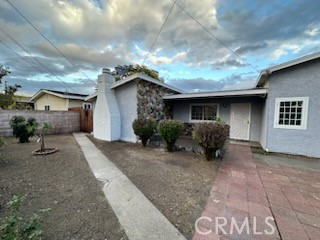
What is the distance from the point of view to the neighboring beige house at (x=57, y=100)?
1560cm

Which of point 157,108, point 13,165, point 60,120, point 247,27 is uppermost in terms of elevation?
point 247,27

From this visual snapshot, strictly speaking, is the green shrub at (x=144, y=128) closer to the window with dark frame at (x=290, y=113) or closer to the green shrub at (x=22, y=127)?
the green shrub at (x=22, y=127)

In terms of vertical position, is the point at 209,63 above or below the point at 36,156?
above

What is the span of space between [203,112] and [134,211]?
29.2ft

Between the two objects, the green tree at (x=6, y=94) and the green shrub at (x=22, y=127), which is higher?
the green tree at (x=6, y=94)

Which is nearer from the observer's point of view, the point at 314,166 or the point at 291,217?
the point at 291,217

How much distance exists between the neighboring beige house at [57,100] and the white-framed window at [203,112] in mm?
11853

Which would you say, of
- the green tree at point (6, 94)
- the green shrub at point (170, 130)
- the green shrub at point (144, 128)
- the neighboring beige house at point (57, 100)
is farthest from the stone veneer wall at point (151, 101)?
the green tree at point (6, 94)

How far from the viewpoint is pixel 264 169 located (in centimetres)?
488

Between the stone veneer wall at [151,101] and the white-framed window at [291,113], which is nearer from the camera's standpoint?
the white-framed window at [291,113]

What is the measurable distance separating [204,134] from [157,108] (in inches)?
194

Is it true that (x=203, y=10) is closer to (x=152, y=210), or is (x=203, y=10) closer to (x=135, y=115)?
(x=135, y=115)

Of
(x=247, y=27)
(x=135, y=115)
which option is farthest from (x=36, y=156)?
(x=247, y=27)

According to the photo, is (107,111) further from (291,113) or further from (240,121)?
(291,113)
